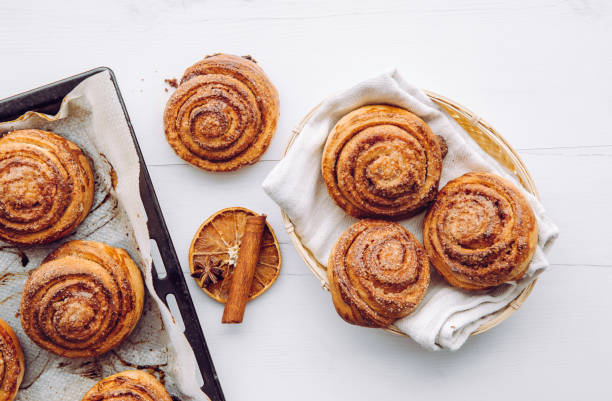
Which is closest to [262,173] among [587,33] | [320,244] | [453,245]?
[320,244]

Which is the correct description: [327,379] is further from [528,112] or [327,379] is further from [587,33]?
[587,33]

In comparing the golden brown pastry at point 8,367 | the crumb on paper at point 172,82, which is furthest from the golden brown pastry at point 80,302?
the crumb on paper at point 172,82

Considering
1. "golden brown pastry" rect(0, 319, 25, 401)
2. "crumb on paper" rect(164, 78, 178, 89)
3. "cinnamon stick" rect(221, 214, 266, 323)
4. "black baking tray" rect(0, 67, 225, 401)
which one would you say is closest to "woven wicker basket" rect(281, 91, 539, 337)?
"cinnamon stick" rect(221, 214, 266, 323)

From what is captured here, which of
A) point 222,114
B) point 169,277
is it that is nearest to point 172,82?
point 222,114

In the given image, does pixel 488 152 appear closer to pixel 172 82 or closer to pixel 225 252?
pixel 225 252

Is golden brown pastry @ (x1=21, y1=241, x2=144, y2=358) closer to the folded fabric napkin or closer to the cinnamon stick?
the cinnamon stick
